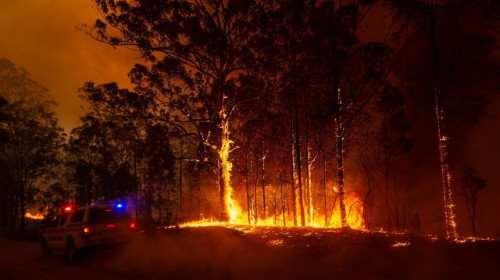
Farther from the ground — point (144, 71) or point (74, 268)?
point (144, 71)

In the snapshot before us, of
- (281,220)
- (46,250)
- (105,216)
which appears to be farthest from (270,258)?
(281,220)

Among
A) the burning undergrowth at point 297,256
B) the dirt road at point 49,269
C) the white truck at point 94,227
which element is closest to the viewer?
the burning undergrowth at point 297,256

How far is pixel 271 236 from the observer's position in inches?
491

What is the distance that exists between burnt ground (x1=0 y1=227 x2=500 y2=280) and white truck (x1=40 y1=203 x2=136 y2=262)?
454 millimetres

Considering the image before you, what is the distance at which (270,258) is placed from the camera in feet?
33.5

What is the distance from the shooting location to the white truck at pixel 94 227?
41.5 feet

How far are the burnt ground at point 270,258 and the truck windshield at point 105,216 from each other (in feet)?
2.87

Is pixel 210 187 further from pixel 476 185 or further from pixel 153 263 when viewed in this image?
pixel 153 263

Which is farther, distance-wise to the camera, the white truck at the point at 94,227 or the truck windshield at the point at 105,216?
the truck windshield at the point at 105,216

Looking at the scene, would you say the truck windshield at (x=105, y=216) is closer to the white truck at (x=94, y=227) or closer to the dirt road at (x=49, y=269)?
the white truck at (x=94, y=227)

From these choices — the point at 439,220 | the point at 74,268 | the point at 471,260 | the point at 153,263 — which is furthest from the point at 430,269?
the point at 439,220

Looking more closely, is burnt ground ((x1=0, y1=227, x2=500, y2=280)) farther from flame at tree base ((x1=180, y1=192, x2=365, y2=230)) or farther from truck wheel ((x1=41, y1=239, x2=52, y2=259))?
flame at tree base ((x1=180, y1=192, x2=365, y2=230))

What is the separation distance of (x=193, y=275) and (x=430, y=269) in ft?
17.2

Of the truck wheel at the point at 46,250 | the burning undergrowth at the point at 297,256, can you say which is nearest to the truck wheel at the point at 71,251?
the burning undergrowth at the point at 297,256
